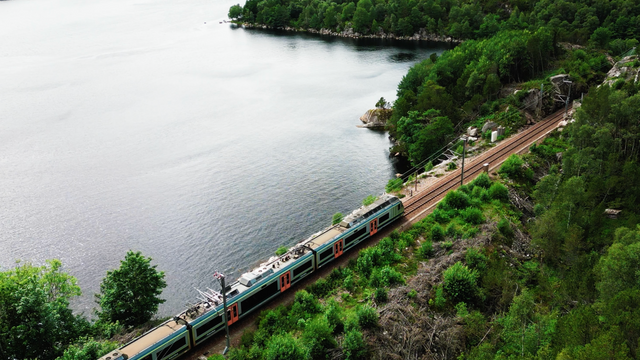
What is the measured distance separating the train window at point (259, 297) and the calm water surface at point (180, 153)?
540 inches

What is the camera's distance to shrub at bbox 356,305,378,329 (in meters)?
39.5

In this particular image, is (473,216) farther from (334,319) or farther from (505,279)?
(334,319)

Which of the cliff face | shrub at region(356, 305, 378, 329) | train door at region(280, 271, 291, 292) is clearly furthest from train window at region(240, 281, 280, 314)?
the cliff face

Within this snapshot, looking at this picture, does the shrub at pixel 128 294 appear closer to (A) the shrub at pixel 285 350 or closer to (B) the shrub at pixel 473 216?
(A) the shrub at pixel 285 350

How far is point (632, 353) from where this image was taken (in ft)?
96.0

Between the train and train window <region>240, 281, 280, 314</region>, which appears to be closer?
the train

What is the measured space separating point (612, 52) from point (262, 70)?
8944cm

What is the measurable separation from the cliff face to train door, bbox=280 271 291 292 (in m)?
64.1

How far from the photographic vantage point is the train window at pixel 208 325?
39.7m

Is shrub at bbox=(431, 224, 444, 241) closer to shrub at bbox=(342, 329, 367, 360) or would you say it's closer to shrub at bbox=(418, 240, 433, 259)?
shrub at bbox=(418, 240, 433, 259)

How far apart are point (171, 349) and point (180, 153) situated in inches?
2242

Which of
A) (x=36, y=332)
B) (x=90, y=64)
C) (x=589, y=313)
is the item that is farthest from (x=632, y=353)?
(x=90, y=64)

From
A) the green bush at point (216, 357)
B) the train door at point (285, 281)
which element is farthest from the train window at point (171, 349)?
the train door at point (285, 281)

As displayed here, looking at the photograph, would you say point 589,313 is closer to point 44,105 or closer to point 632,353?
point 632,353
